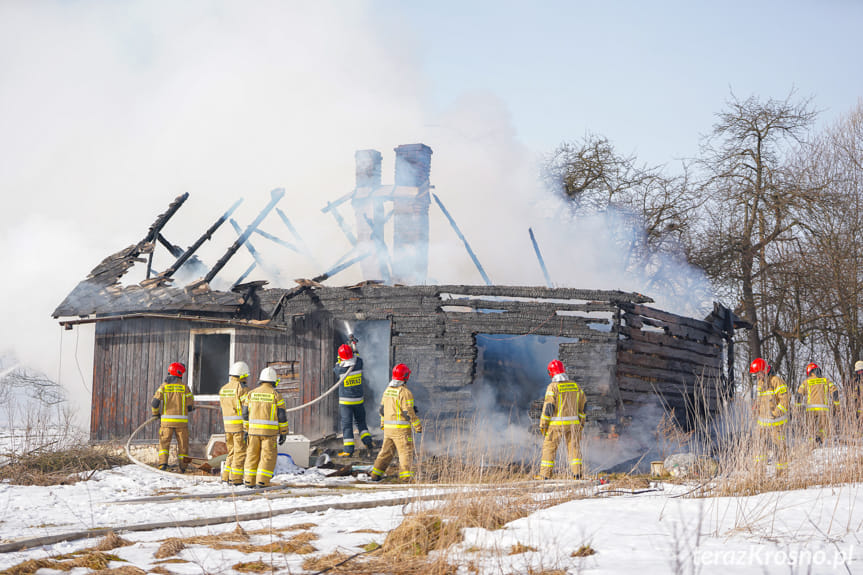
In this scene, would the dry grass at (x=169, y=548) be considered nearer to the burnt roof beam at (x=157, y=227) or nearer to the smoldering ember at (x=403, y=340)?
the smoldering ember at (x=403, y=340)

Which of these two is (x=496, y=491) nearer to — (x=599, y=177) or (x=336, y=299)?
(x=336, y=299)

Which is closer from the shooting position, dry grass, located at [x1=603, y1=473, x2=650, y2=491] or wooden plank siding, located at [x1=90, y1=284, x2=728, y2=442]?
dry grass, located at [x1=603, y1=473, x2=650, y2=491]

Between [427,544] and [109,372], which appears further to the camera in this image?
[109,372]

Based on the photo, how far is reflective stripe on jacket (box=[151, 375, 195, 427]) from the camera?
12164 millimetres

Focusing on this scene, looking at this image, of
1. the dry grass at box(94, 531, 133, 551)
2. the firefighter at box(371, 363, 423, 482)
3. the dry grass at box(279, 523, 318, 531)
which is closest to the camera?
the dry grass at box(94, 531, 133, 551)

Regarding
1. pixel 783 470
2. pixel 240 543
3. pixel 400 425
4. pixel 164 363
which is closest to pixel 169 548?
pixel 240 543

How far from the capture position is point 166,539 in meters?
6.18

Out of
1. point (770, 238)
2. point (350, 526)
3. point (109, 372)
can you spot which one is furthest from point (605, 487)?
point (770, 238)

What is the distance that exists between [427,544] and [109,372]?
475 inches

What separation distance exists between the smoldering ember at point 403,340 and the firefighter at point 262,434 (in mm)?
3990

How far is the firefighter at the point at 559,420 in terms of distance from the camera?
10.3 m

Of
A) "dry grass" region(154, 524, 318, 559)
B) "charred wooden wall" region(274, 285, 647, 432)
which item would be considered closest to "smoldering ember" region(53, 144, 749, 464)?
"charred wooden wall" region(274, 285, 647, 432)

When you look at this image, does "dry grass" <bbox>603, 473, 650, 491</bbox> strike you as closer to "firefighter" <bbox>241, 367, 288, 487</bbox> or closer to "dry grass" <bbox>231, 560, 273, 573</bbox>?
"firefighter" <bbox>241, 367, 288, 487</bbox>

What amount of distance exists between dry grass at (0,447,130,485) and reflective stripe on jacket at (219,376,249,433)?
2238 mm
